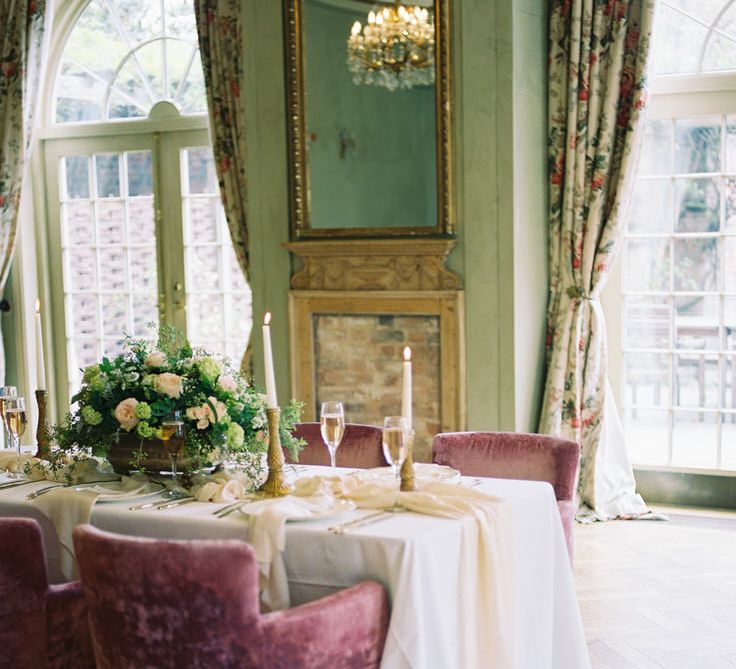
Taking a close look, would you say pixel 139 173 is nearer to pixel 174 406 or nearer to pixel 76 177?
pixel 76 177

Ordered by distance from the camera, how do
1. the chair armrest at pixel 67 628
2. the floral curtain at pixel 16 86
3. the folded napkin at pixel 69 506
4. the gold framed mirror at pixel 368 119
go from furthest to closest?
the floral curtain at pixel 16 86
the gold framed mirror at pixel 368 119
the folded napkin at pixel 69 506
the chair armrest at pixel 67 628

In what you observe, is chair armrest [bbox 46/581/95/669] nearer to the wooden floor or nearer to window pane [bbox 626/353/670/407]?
the wooden floor

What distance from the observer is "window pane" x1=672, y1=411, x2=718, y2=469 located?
218 inches

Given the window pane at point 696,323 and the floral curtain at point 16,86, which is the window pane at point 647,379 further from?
Answer: the floral curtain at point 16,86

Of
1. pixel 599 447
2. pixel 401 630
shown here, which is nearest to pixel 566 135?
pixel 599 447

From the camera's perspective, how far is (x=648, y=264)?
222 inches

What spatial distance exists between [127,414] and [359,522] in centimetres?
79

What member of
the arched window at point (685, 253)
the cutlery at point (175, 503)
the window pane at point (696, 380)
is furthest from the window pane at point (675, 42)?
the cutlery at point (175, 503)

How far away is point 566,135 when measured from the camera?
17.6ft

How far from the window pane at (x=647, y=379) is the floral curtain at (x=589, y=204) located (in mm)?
217

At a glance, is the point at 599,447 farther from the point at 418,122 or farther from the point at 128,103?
the point at 128,103

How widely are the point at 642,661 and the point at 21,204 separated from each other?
479cm

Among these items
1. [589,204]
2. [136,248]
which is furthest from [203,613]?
[136,248]

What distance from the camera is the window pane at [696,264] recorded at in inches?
216
